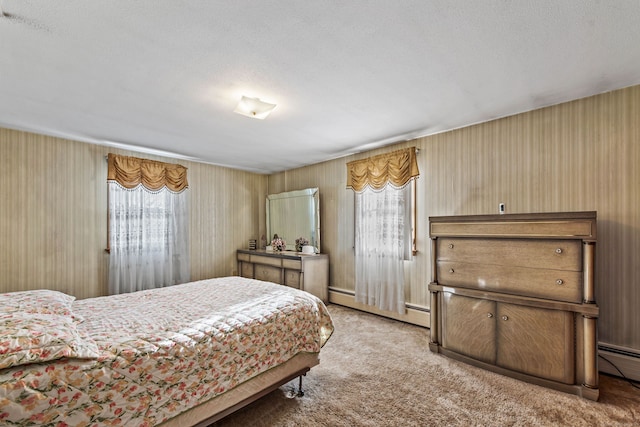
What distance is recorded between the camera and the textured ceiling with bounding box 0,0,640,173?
158 centimetres

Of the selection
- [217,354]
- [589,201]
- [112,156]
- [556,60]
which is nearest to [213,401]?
[217,354]

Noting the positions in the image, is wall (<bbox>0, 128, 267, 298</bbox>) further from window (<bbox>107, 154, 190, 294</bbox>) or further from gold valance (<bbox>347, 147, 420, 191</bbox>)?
gold valance (<bbox>347, 147, 420, 191</bbox>)

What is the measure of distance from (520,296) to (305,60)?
2.64 meters

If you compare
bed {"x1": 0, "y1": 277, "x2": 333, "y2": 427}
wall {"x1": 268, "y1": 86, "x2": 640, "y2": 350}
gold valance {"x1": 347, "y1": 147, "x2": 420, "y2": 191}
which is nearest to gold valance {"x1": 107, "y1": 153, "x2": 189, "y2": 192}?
bed {"x1": 0, "y1": 277, "x2": 333, "y2": 427}

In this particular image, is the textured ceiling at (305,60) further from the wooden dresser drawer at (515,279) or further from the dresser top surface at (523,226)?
the wooden dresser drawer at (515,279)

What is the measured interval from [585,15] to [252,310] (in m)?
2.80

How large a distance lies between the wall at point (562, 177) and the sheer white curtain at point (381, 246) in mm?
209

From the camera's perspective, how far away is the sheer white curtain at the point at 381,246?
3982 millimetres

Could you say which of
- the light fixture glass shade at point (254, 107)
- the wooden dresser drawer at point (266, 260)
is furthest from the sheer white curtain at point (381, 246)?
the light fixture glass shade at point (254, 107)

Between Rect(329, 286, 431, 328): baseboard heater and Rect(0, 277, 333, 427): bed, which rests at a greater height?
Rect(0, 277, 333, 427): bed

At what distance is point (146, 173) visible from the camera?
441 centimetres

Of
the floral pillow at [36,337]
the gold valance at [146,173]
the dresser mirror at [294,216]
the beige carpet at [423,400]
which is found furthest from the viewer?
the dresser mirror at [294,216]

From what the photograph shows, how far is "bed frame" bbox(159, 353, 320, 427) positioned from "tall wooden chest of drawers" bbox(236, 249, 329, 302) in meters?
2.17

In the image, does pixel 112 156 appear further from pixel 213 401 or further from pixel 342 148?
pixel 213 401
